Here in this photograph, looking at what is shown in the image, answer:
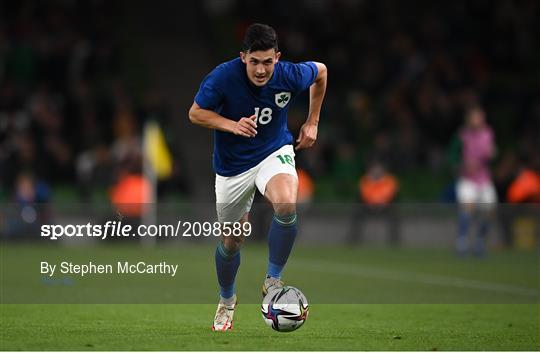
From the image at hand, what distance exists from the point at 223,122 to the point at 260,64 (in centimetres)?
50

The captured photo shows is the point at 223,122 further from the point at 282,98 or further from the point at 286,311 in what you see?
the point at 286,311

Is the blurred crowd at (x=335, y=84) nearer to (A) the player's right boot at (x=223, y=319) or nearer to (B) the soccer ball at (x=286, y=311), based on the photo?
(A) the player's right boot at (x=223, y=319)

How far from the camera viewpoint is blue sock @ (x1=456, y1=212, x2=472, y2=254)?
20.2m

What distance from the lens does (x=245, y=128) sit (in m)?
9.43

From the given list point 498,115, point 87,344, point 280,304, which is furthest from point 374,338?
point 498,115

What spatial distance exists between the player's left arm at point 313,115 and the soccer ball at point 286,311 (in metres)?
1.31

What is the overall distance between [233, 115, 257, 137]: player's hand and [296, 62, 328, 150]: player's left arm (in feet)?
2.51

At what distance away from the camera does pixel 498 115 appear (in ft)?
86.4

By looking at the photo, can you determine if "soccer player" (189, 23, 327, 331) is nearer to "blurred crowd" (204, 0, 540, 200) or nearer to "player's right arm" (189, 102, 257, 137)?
"player's right arm" (189, 102, 257, 137)

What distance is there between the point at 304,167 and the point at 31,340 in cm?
1575

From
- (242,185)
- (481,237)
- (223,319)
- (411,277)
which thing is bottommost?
(223,319)

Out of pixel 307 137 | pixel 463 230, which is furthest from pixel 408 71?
pixel 307 137

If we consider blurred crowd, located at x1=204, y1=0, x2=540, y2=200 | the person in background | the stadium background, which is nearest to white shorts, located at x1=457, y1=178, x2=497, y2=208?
the person in background

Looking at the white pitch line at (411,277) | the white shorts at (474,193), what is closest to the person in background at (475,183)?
the white shorts at (474,193)
